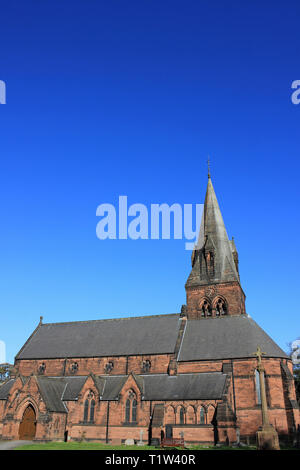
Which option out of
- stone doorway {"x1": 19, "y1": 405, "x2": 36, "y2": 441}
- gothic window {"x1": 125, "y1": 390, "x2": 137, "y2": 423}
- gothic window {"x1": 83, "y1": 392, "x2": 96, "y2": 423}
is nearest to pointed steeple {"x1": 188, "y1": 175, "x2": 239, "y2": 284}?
gothic window {"x1": 125, "y1": 390, "x2": 137, "y2": 423}

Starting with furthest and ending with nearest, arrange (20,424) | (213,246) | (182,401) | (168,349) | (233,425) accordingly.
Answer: (213,246)
(168,349)
(20,424)
(182,401)
(233,425)

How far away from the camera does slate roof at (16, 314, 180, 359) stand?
1603 inches

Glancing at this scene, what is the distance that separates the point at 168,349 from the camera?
38875 millimetres

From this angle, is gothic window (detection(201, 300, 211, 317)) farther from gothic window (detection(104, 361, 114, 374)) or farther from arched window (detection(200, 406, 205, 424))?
arched window (detection(200, 406, 205, 424))

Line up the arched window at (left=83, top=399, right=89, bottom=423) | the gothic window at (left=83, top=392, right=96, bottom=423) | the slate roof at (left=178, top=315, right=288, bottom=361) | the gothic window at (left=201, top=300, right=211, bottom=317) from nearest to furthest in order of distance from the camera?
the slate roof at (left=178, top=315, right=288, bottom=361), the gothic window at (left=83, top=392, right=96, bottom=423), the arched window at (left=83, top=399, right=89, bottom=423), the gothic window at (left=201, top=300, right=211, bottom=317)

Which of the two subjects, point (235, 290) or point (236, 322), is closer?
point (236, 322)

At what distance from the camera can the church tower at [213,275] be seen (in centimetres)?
4378

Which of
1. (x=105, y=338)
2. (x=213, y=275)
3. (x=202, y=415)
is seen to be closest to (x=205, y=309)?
(x=213, y=275)

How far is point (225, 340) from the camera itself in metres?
37.8

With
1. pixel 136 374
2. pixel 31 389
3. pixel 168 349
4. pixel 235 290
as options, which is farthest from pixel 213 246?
pixel 31 389

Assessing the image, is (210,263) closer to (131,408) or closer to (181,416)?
(181,416)

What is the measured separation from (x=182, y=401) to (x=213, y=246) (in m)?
19.8

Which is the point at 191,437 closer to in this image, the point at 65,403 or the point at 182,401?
the point at 182,401

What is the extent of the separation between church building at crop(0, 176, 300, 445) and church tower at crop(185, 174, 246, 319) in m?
0.12
